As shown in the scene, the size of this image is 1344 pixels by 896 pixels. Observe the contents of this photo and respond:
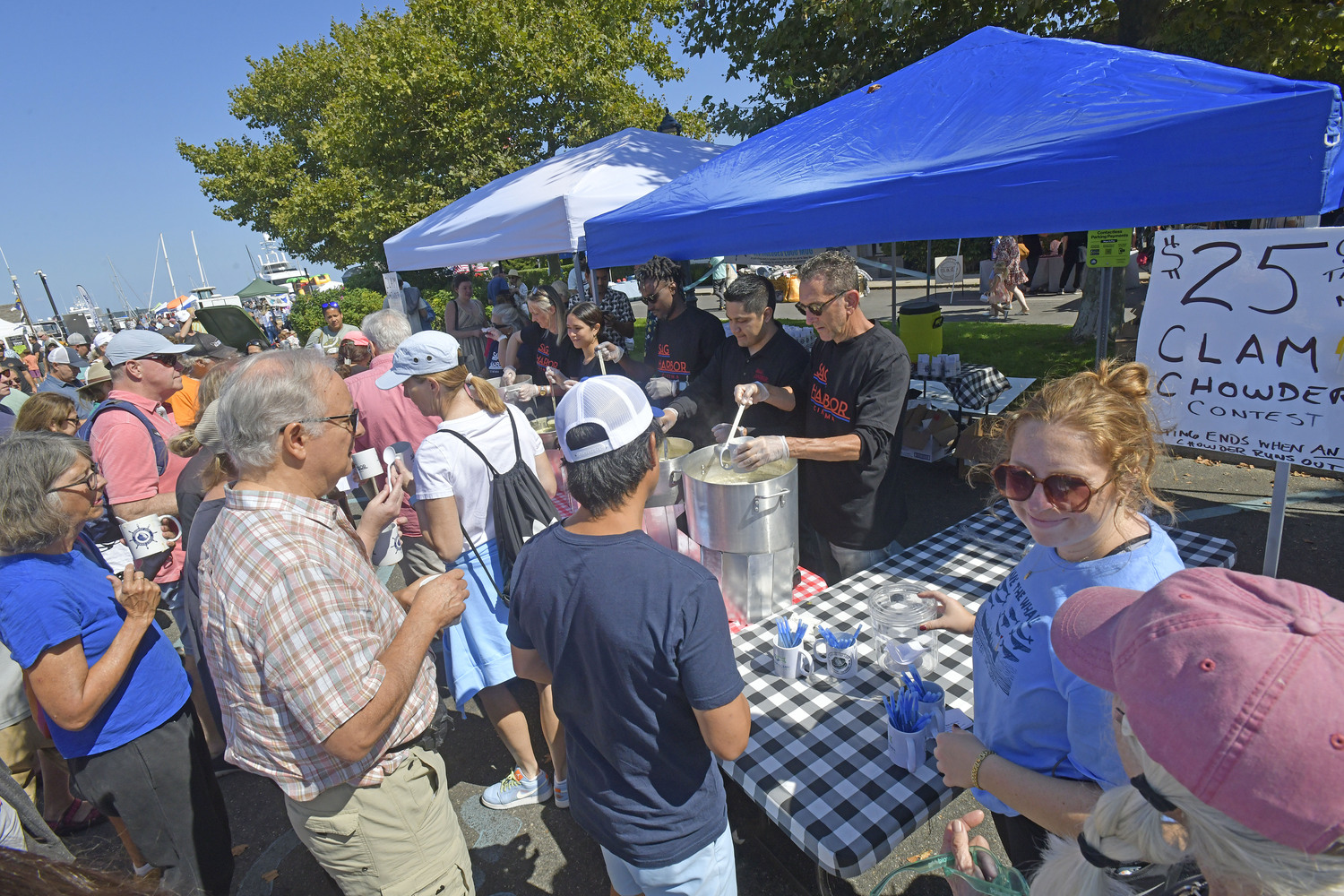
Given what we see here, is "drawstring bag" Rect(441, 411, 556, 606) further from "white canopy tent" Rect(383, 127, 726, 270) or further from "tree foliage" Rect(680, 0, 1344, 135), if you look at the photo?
"tree foliage" Rect(680, 0, 1344, 135)

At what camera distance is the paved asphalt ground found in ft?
7.32

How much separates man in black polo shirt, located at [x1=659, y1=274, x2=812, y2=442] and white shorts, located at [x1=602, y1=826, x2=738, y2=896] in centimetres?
190

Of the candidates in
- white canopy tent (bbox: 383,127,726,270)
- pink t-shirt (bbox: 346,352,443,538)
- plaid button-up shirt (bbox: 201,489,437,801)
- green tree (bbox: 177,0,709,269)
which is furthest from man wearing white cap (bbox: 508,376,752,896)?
green tree (bbox: 177,0,709,269)

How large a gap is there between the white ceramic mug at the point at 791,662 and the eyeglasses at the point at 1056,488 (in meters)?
0.90

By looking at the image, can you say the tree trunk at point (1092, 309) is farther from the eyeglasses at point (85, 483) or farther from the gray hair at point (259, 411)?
the eyeglasses at point (85, 483)

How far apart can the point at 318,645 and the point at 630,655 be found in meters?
0.66

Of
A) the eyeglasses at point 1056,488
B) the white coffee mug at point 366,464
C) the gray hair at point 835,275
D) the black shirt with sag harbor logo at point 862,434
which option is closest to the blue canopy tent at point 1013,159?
the gray hair at point 835,275

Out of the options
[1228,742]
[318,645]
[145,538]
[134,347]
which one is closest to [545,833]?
[318,645]

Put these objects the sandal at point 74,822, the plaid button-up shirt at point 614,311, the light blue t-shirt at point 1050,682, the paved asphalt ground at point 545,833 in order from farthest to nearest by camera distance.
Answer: the plaid button-up shirt at point 614,311 → the sandal at point 74,822 → the paved asphalt ground at point 545,833 → the light blue t-shirt at point 1050,682

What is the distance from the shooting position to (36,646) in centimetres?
160

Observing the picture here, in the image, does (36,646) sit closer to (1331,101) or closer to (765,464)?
(765,464)

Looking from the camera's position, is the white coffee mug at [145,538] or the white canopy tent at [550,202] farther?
the white canopy tent at [550,202]

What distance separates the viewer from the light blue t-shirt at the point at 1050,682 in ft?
3.64

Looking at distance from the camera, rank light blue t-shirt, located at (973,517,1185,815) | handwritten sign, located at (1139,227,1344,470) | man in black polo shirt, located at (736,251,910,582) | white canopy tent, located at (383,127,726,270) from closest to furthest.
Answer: light blue t-shirt, located at (973,517,1185,815)
handwritten sign, located at (1139,227,1344,470)
man in black polo shirt, located at (736,251,910,582)
white canopy tent, located at (383,127,726,270)
